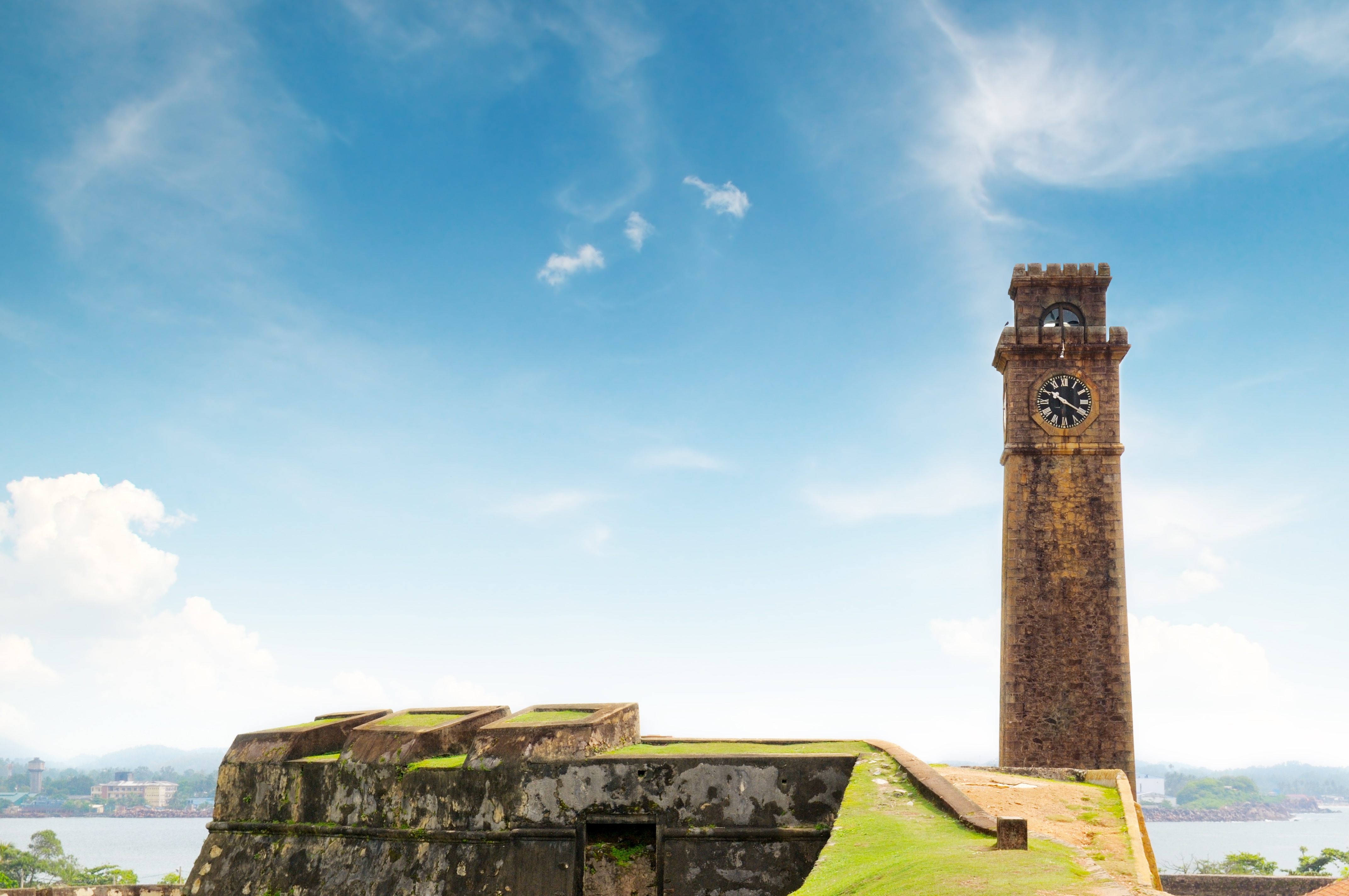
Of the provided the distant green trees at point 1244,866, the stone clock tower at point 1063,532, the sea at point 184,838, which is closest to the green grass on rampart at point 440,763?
the stone clock tower at point 1063,532

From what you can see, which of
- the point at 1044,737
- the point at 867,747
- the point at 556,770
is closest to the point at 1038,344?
the point at 1044,737

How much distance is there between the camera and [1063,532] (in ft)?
67.6

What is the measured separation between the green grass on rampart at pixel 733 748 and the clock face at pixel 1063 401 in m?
11.0

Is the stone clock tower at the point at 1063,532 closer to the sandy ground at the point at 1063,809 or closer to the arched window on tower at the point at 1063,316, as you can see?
the arched window on tower at the point at 1063,316

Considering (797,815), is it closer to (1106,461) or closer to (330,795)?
(330,795)

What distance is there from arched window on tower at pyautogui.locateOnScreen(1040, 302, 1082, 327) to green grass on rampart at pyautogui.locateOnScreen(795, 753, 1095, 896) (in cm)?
1578

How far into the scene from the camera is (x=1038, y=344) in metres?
21.4

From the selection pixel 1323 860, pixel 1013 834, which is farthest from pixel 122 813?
pixel 1013 834

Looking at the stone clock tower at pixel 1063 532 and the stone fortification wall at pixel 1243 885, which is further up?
the stone clock tower at pixel 1063 532

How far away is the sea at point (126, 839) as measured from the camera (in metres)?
98.7

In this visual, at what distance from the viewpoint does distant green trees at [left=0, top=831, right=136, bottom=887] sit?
4659 centimetres

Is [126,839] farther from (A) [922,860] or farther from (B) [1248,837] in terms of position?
(B) [1248,837]

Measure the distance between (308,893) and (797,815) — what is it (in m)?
7.11

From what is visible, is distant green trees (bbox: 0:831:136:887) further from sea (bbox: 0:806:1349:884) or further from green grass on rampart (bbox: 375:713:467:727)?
green grass on rampart (bbox: 375:713:467:727)
